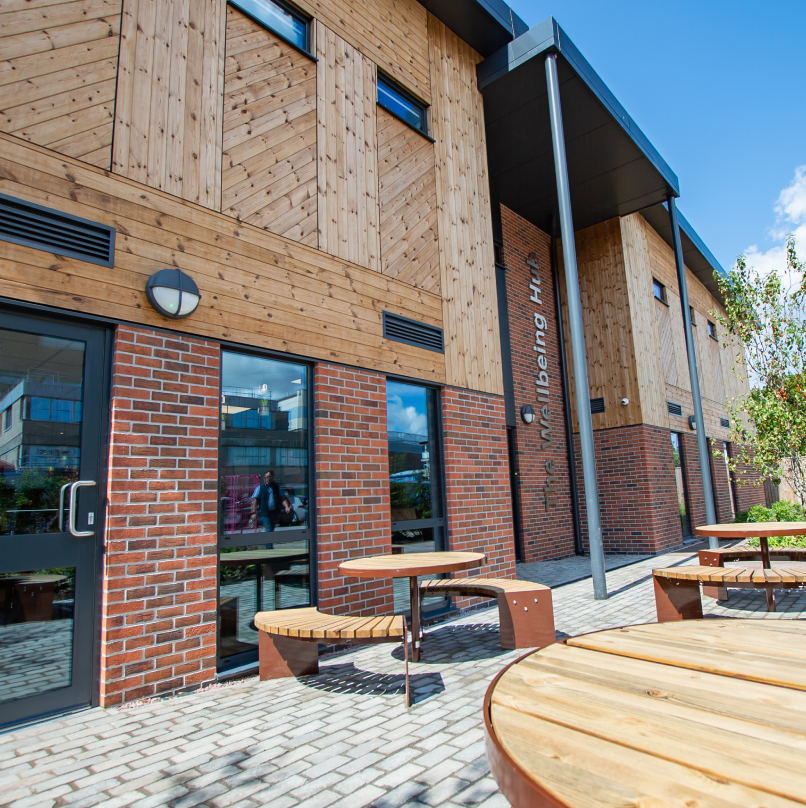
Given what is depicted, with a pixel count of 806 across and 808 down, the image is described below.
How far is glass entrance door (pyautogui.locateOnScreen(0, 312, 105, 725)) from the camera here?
9.46 ft

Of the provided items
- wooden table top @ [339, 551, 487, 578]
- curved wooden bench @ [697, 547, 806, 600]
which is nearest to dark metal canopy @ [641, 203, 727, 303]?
curved wooden bench @ [697, 547, 806, 600]

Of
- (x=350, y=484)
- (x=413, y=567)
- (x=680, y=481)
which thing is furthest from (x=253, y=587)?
(x=680, y=481)

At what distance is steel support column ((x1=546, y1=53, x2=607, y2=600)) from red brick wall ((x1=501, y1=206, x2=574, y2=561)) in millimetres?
3185

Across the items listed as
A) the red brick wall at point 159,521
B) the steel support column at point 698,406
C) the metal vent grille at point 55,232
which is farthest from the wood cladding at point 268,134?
the steel support column at point 698,406

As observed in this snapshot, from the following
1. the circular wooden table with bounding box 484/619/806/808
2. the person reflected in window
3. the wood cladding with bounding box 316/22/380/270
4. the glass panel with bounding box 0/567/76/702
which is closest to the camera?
the circular wooden table with bounding box 484/619/806/808

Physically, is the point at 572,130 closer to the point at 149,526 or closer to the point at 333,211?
the point at 333,211

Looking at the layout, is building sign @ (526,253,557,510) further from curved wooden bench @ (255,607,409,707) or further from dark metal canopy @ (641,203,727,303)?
curved wooden bench @ (255,607,409,707)

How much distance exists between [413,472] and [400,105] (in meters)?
4.15

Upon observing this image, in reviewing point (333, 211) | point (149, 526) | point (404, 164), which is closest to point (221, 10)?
point (333, 211)

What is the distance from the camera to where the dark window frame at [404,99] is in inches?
229

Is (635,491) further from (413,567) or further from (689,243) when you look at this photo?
(413,567)

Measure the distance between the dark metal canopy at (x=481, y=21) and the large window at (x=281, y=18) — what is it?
2239 millimetres

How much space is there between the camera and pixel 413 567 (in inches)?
136

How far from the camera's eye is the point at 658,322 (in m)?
12.1
